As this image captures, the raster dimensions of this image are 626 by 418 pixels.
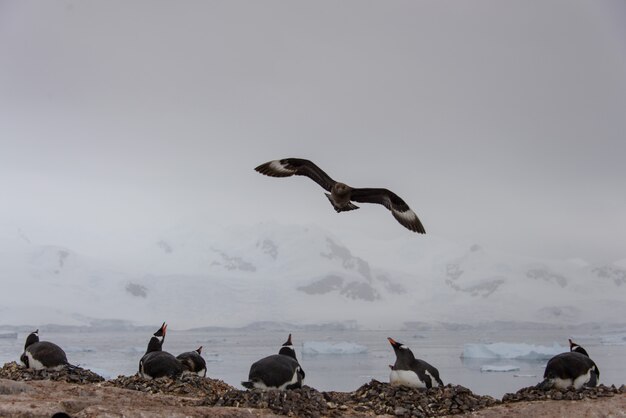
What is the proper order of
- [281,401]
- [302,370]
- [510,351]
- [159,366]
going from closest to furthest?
[281,401]
[302,370]
[159,366]
[510,351]

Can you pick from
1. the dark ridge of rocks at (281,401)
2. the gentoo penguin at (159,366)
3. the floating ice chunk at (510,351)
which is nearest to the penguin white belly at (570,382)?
the dark ridge of rocks at (281,401)

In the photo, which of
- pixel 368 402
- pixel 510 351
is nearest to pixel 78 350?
pixel 510 351

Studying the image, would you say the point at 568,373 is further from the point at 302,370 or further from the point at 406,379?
the point at 302,370

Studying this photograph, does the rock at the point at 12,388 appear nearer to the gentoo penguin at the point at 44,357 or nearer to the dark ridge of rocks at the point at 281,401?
the gentoo penguin at the point at 44,357

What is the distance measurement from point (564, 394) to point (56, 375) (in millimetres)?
7406

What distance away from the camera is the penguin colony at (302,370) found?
9562 mm

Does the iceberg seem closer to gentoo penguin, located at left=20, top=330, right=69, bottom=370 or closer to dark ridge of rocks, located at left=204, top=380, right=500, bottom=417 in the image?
dark ridge of rocks, located at left=204, top=380, right=500, bottom=417

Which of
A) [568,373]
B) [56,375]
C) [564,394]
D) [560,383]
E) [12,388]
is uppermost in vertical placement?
[568,373]

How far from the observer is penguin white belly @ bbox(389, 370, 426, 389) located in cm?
976

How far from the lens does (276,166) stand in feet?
39.0

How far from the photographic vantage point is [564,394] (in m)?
9.14

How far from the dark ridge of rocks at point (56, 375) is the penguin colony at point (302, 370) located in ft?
0.93

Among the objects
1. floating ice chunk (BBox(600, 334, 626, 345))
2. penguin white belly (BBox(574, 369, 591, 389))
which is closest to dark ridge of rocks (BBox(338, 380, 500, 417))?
penguin white belly (BBox(574, 369, 591, 389))

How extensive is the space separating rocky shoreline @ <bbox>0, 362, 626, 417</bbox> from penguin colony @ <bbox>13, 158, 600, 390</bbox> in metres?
0.27
